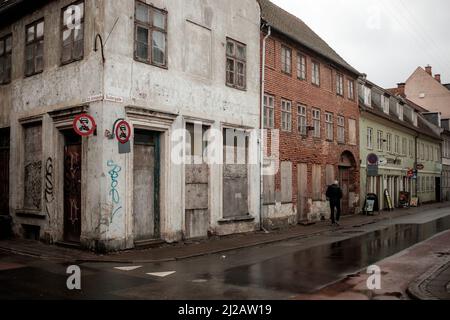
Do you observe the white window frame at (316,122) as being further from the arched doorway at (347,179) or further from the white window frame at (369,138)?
the white window frame at (369,138)

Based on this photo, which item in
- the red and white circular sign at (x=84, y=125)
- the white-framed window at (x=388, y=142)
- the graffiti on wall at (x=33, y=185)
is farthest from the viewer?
the white-framed window at (x=388, y=142)

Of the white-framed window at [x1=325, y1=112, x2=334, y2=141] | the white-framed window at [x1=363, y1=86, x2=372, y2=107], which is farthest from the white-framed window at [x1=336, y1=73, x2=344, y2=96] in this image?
the white-framed window at [x1=363, y1=86, x2=372, y2=107]

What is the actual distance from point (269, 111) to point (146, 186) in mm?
7454

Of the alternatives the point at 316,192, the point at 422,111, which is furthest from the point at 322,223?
the point at 422,111

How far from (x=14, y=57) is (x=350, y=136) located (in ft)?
58.9

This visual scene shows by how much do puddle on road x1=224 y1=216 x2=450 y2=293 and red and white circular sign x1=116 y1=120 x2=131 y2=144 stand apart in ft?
14.4

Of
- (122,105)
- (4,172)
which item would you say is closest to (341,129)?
(122,105)

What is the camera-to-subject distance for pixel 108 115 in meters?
11.9

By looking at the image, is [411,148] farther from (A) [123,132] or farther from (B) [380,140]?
(A) [123,132]

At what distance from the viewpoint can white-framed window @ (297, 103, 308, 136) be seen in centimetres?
2100

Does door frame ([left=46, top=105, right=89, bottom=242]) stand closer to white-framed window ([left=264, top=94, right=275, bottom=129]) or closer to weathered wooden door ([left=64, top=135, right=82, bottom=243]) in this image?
weathered wooden door ([left=64, top=135, right=82, bottom=243])

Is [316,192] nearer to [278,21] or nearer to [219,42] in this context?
[278,21]

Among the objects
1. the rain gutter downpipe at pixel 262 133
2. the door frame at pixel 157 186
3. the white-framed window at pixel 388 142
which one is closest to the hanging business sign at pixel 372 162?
the rain gutter downpipe at pixel 262 133

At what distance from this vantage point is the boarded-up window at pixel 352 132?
85.6ft
